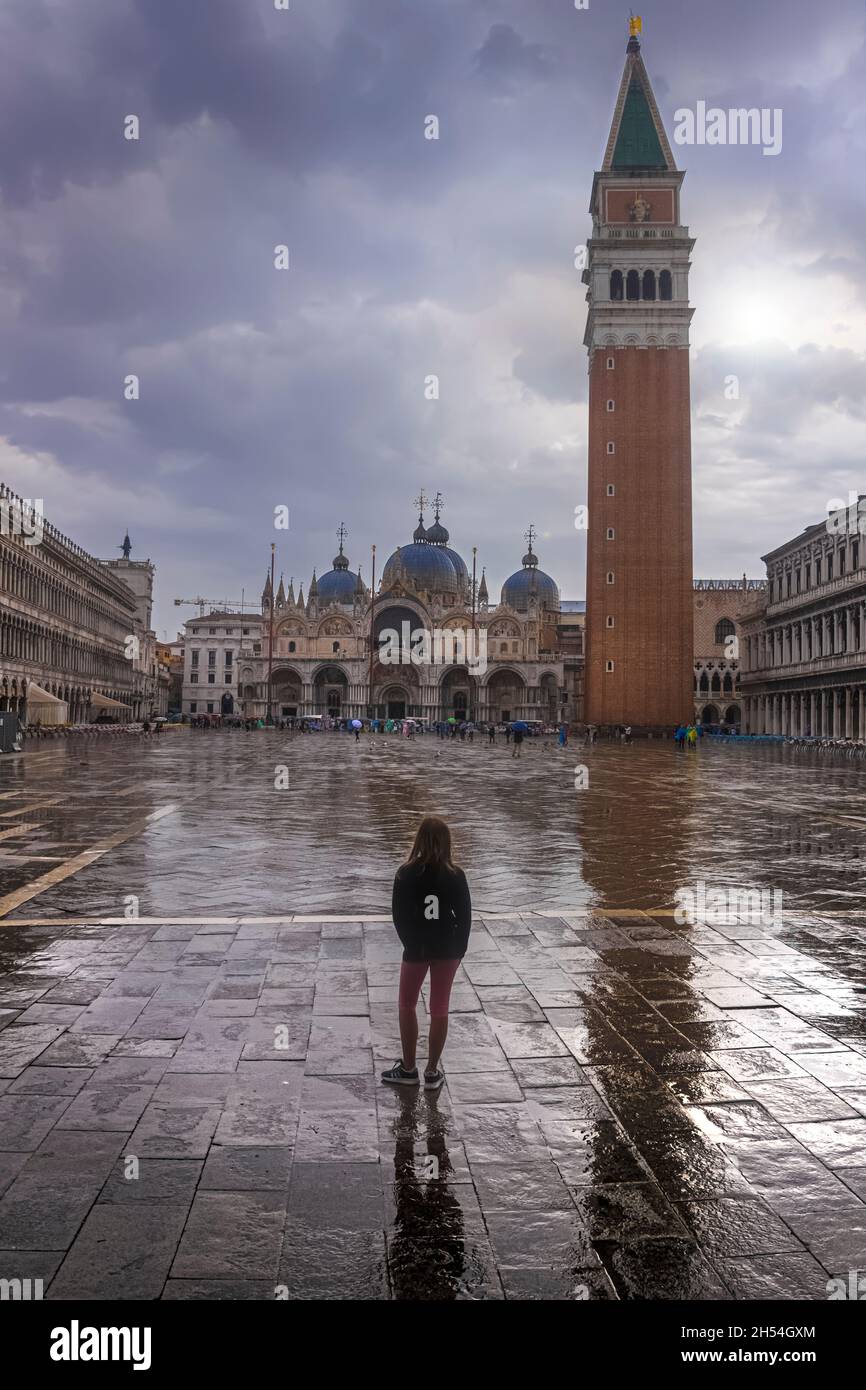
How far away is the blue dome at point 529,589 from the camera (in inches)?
3962

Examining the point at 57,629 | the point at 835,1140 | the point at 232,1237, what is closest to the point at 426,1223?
the point at 232,1237

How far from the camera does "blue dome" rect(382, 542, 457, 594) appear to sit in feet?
321

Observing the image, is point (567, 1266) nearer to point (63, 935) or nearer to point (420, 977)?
point (420, 977)

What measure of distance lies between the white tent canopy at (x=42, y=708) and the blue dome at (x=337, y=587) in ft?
179

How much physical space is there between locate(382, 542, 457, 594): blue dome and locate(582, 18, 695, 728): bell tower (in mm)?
37894

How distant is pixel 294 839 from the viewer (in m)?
12.8

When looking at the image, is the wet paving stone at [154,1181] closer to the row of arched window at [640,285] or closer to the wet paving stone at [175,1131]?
the wet paving stone at [175,1131]

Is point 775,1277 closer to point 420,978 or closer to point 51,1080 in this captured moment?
point 420,978

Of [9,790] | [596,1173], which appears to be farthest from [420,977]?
[9,790]

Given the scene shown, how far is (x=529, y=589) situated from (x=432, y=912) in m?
97.7

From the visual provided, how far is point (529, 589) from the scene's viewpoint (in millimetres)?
100938

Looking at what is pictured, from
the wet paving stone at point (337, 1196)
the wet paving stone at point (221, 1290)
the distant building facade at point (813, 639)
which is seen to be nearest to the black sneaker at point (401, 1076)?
the wet paving stone at point (337, 1196)
